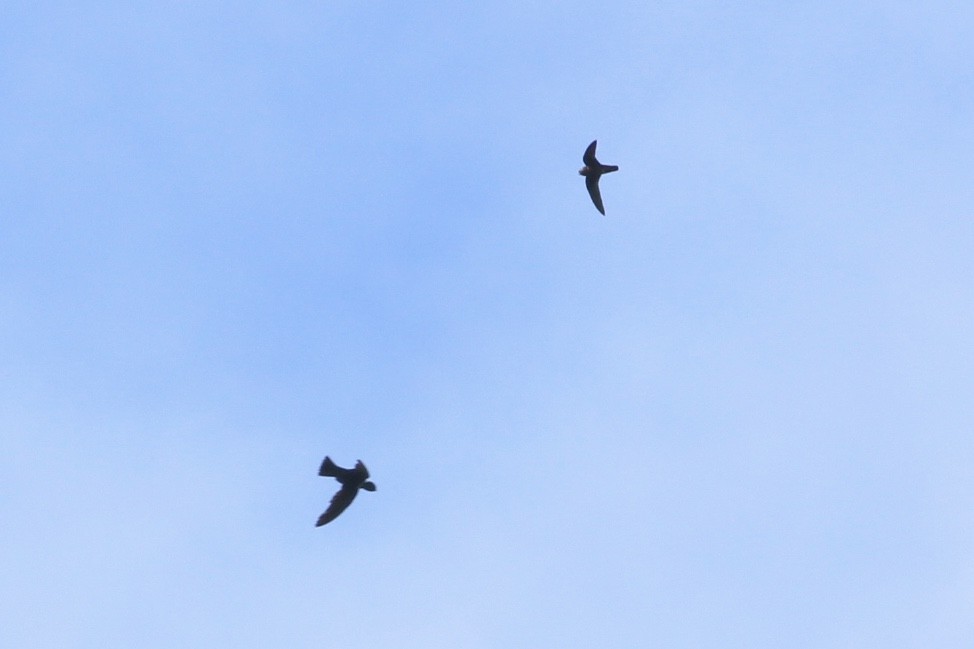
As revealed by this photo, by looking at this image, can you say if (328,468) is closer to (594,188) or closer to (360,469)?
(360,469)

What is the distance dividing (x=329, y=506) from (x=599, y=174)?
1485cm

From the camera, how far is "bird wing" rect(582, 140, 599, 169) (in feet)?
142

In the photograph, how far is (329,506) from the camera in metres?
35.3

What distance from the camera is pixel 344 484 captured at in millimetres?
35312

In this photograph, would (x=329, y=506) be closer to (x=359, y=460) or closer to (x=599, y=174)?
(x=359, y=460)

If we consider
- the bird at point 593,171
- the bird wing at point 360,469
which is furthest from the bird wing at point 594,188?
the bird wing at point 360,469

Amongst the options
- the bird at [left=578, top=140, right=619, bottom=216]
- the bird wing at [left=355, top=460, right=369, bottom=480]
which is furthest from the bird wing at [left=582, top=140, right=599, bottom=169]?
the bird wing at [left=355, top=460, right=369, bottom=480]

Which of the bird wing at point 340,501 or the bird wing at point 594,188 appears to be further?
the bird wing at point 594,188

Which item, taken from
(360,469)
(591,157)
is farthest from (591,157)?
(360,469)

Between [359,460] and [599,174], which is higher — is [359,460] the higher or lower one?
the lower one

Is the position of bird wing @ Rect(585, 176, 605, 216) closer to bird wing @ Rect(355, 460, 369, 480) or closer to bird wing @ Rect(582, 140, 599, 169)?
bird wing @ Rect(582, 140, 599, 169)

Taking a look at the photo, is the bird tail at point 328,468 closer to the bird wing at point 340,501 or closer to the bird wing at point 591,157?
the bird wing at point 340,501

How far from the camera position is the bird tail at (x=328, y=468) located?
34.7 m

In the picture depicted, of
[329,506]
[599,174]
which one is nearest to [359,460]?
[329,506]
